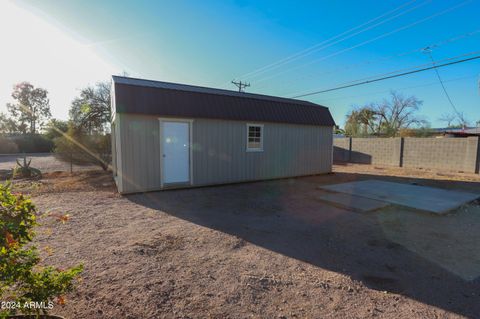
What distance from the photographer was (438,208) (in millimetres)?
5363

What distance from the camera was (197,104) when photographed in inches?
314

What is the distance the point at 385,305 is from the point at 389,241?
183 cm

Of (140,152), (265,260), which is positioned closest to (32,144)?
(140,152)

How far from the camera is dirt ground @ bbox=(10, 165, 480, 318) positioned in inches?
90.4

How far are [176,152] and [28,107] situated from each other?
5125 cm

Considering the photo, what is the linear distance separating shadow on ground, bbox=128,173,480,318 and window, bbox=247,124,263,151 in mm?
2361

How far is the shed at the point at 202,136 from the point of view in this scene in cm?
700

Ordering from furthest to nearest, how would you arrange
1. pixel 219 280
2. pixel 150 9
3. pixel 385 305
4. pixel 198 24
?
pixel 198 24 < pixel 150 9 < pixel 219 280 < pixel 385 305

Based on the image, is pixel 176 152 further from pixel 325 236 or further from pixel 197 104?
pixel 325 236

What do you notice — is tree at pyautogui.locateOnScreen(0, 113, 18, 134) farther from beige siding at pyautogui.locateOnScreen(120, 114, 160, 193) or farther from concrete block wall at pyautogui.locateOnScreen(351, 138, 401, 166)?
concrete block wall at pyautogui.locateOnScreen(351, 138, 401, 166)

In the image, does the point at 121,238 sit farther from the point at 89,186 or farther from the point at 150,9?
the point at 150,9

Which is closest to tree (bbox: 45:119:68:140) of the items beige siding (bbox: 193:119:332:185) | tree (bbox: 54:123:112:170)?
tree (bbox: 54:123:112:170)

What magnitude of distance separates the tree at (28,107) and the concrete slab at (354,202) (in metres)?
53.1

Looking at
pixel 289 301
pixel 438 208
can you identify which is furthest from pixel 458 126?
pixel 289 301
